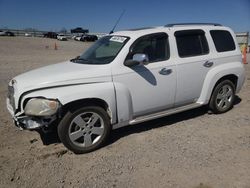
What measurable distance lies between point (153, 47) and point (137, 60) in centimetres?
61

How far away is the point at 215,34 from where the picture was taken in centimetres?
Answer: 584

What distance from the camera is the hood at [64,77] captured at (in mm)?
4180

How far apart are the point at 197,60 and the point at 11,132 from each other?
3.77 m

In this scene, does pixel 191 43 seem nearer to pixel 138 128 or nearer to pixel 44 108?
pixel 138 128

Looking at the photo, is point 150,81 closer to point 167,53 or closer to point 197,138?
point 167,53

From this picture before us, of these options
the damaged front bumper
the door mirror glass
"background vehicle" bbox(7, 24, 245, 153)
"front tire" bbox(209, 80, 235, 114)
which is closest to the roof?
"background vehicle" bbox(7, 24, 245, 153)

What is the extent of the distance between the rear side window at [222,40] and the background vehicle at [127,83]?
2cm

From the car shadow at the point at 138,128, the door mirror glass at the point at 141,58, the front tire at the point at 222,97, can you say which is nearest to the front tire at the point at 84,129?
the car shadow at the point at 138,128

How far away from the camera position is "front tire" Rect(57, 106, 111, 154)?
4.25 m

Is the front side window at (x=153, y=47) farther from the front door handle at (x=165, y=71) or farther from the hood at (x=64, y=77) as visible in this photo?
the hood at (x=64, y=77)

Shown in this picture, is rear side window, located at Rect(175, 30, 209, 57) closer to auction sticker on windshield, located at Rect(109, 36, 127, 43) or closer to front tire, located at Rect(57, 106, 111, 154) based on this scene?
auction sticker on windshield, located at Rect(109, 36, 127, 43)

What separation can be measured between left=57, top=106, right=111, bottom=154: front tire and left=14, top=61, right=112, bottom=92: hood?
0.45 m

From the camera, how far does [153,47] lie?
16.6 feet

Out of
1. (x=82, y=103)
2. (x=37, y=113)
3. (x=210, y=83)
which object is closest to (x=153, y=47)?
(x=210, y=83)
